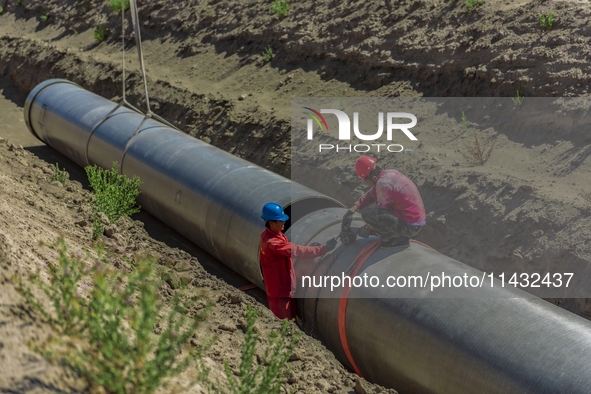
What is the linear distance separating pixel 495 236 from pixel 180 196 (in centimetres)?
427

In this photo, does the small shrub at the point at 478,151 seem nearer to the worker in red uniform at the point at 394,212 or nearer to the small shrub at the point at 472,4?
the small shrub at the point at 472,4

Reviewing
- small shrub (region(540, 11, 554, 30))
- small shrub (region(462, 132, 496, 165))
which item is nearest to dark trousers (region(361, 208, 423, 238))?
small shrub (region(462, 132, 496, 165))

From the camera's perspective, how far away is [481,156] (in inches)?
365

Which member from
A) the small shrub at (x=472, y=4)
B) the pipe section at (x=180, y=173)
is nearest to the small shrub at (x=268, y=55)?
the pipe section at (x=180, y=173)

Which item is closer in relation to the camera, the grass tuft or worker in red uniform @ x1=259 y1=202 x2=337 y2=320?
worker in red uniform @ x1=259 y1=202 x2=337 y2=320

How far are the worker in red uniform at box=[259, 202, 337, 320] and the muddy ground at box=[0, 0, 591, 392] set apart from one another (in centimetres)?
59

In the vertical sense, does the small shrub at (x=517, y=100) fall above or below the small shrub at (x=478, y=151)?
above

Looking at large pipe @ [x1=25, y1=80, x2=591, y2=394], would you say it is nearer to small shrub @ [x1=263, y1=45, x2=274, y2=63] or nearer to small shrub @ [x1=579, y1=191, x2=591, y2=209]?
small shrub @ [x1=579, y1=191, x2=591, y2=209]

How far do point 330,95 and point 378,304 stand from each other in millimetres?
6573

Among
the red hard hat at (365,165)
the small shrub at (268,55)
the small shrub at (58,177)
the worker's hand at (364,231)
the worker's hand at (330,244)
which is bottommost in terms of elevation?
the small shrub at (58,177)

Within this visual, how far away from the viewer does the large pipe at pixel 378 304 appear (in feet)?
16.0

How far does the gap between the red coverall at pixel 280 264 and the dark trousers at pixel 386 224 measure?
0.58 metres

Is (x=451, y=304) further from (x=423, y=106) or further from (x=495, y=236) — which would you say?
(x=423, y=106)

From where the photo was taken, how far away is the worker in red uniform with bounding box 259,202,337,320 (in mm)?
6457
